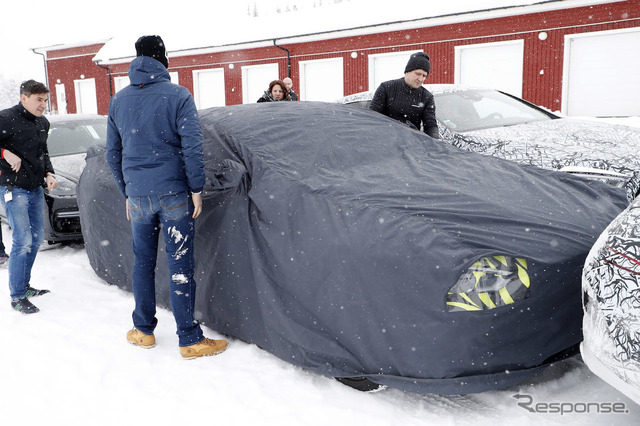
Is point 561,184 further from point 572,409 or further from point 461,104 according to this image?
point 461,104

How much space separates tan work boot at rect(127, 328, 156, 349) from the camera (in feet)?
11.1

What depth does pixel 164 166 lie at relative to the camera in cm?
313

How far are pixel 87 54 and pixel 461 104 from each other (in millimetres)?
27136

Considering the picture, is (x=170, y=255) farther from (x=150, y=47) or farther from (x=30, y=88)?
(x=30, y=88)

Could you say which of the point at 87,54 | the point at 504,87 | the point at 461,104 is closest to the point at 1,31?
the point at 87,54

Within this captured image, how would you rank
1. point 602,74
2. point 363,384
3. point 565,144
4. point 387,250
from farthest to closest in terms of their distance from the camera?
point 602,74, point 565,144, point 363,384, point 387,250

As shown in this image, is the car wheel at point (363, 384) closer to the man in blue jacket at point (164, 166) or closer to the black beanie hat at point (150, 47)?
the man in blue jacket at point (164, 166)

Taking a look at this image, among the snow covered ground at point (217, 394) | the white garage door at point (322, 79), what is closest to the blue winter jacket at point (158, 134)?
Answer: the snow covered ground at point (217, 394)

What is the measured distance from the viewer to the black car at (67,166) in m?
5.53

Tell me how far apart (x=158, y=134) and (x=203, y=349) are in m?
1.29

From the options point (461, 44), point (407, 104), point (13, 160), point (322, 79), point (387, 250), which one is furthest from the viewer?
point (322, 79)

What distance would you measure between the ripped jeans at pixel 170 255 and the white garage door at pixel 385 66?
1421 cm

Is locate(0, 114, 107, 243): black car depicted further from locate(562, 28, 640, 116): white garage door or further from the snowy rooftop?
locate(562, 28, 640, 116): white garage door

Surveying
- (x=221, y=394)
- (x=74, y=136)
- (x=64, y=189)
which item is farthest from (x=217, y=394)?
(x=74, y=136)
